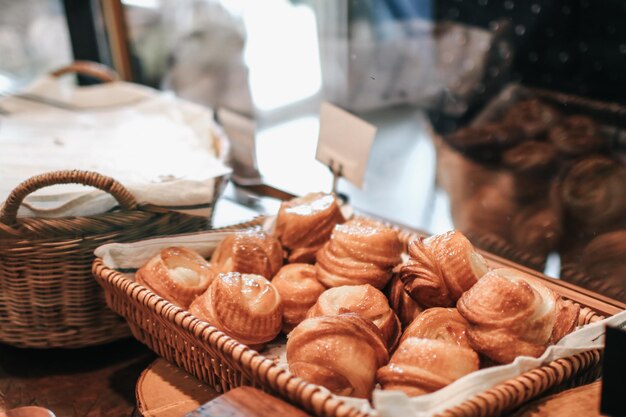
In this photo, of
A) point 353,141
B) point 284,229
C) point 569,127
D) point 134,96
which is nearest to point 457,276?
point 284,229

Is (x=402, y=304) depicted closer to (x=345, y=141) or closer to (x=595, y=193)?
(x=345, y=141)

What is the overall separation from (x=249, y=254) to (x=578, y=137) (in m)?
1.20

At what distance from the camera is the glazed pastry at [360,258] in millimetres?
1324

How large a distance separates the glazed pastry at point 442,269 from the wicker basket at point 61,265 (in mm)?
732

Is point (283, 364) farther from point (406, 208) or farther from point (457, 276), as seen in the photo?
point (406, 208)

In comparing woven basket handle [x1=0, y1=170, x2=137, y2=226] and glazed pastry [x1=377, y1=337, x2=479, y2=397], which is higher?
woven basket handle [x1=0, y1=170, x2=137, y2=226]

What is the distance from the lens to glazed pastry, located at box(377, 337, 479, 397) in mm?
1031

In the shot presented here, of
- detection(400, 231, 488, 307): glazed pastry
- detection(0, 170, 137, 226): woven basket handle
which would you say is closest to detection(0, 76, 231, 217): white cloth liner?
detection(0, 170, 137, 226): woven basket handle

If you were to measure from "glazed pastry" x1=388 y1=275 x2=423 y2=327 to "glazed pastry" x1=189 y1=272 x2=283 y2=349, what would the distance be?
0.25m

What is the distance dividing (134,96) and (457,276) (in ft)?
6.48

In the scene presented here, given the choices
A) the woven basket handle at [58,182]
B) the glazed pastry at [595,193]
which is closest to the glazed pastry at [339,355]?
the woven basket handle at [58,182]

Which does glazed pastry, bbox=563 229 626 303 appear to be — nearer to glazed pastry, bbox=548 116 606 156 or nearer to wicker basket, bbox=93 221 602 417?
wicker basket, bbox=93 221 602 417

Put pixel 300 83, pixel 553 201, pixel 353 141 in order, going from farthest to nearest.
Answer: pixel 300 83, pixel 553 201, pixel 353 141

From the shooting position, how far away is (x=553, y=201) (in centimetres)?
194
